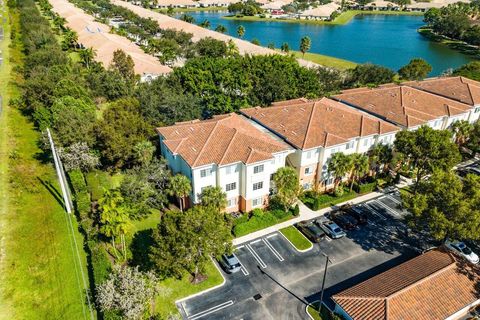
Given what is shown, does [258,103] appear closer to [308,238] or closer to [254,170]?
[254,170]

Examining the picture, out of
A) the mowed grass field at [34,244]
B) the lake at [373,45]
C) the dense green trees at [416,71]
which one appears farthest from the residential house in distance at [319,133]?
the lake at [373,45]

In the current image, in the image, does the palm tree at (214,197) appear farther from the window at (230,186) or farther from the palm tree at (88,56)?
the palm tree at (88,56)

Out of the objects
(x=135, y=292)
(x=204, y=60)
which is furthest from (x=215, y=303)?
(x=204, y=60)

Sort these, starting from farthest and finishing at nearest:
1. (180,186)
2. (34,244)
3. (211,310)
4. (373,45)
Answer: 1. (373,45)
2. (180,186)
3. (34,244)
4. (211,310)

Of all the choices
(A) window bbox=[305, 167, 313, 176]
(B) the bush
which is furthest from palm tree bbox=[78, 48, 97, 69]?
(B) the bush

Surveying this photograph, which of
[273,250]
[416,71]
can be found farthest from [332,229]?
[416,71]

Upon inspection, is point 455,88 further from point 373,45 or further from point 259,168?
point 373,45
